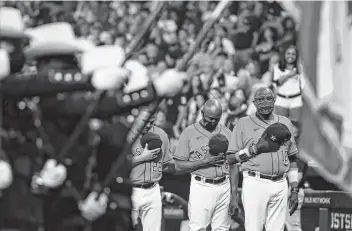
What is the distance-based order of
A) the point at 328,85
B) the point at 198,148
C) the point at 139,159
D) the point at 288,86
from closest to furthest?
the point at 328,85
the point at 139,159
the point at 198,148
the point at 288,86

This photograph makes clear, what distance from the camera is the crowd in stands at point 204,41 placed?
53.1ft

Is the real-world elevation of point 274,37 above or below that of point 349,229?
above

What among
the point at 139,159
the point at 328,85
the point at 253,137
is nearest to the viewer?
the point at 328,85

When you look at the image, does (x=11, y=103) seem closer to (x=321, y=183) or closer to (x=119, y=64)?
(x=119, y=64)

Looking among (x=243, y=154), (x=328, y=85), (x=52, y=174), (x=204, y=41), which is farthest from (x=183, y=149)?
(x=52, y=174)

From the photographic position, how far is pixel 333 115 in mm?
11156

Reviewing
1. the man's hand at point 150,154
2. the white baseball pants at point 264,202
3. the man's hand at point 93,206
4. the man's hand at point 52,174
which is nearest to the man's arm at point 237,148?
the white baseball pants at point 264,202

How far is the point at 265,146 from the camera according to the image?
40.8 feet

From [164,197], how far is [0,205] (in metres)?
7.76

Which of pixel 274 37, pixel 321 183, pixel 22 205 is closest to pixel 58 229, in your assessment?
pixel 22 205

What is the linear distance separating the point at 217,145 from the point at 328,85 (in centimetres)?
204

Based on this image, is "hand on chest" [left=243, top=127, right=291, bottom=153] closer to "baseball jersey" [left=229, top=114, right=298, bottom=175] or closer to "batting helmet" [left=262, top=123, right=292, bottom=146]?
"baseball jersey" [left=229, top=114, right=298, bottom=175]

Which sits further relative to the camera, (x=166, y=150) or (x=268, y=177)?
(x=166, y=150)

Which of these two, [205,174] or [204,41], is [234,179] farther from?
[204,41]
